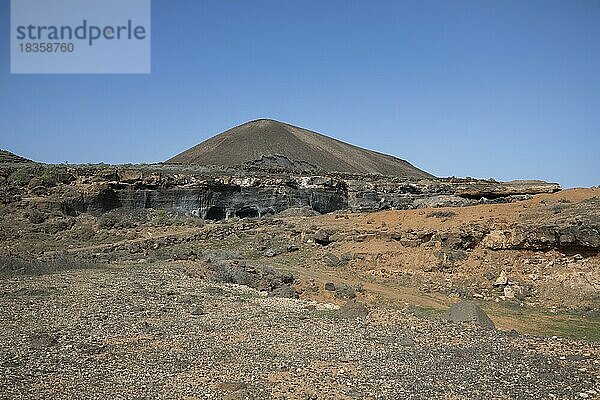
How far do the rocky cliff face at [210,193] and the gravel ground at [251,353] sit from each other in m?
16.6

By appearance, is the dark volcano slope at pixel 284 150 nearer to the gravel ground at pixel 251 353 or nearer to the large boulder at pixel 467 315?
the large boulder at pixel 467 315

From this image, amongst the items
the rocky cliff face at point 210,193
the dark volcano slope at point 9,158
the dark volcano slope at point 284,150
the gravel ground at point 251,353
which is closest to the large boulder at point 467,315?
the gravel ground at point 251,353

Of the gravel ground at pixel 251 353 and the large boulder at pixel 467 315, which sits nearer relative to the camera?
the gravel ground at pixel 251 353

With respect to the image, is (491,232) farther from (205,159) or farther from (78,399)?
(205,159)

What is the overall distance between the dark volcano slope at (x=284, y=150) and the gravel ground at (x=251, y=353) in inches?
1933

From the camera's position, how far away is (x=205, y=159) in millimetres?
66062

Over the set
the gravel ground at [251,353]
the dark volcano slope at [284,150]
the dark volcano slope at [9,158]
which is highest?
the dark volcano slope at [284,150]

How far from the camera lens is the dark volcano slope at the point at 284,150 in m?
66.7

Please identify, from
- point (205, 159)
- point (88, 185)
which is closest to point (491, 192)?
Answer: point (88, 185)

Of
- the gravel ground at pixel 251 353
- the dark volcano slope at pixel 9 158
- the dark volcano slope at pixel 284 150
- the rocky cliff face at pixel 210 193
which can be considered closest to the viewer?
the gravel ground at pixel 251 353

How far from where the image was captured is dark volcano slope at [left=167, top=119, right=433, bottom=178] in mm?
66688

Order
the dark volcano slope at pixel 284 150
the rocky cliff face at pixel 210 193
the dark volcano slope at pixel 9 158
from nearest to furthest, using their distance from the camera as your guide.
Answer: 1. the rocky cliff face at pixel 210 193
2. the dark volcano slope at pixel 9 158
3. the dark volcano slope at pixel 284 150

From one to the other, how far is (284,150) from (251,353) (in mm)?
63078

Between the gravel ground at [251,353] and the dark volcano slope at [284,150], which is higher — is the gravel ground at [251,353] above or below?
below
